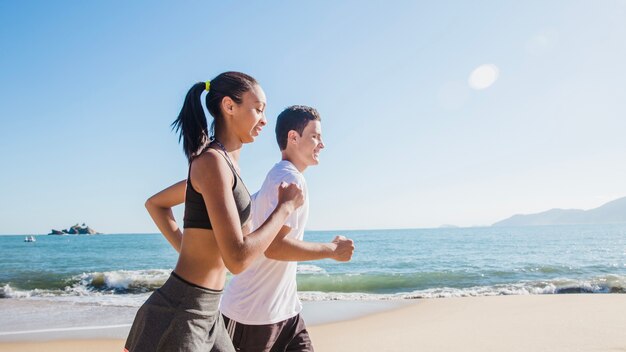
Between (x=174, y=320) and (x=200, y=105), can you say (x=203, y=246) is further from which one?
(x=200, y=105)

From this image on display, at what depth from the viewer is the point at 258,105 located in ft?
6.23

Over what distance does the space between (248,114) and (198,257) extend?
60cm

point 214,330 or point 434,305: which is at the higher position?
point 214,330

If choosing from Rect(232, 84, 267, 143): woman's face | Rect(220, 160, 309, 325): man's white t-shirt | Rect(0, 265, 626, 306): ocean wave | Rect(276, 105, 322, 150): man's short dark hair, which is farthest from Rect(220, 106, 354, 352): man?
Rect(0, 265, 626, 306): ocean wave

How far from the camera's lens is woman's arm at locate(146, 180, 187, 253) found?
2.38 meters

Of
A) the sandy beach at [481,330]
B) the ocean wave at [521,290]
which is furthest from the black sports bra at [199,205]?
the ocean wave at [521,290]

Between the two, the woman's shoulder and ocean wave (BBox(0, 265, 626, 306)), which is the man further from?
ocean wave (BBox(0, 265, 626, 306))

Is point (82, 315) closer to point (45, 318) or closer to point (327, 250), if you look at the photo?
point (45, 318)

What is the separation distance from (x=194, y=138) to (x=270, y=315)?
3.21ft

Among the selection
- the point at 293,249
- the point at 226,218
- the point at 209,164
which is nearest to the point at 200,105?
the point at 209,164

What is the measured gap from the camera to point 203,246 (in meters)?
1.62

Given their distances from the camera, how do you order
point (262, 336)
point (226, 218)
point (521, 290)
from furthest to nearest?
point (521, 290) < point (262, 336) < point (226, 218)

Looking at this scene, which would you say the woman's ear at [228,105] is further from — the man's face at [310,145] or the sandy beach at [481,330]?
the sandy beach at [481,330]

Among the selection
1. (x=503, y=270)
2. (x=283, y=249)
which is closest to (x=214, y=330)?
(x=283, y=249)
